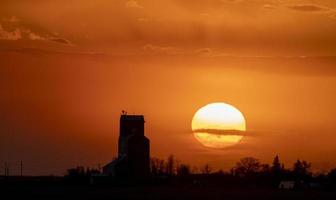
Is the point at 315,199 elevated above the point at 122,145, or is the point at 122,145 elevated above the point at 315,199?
the point at 122,145

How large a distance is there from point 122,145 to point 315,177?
191 ft

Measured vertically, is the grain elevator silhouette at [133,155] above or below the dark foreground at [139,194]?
above

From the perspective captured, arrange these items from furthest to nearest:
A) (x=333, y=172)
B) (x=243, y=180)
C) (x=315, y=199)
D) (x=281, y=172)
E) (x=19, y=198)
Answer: (x=281, y=172)
(x=333, y=172)
(x=243, y=180)
(x=315, y=199)
(x=19, y=198)

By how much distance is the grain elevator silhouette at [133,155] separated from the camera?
14262 cm

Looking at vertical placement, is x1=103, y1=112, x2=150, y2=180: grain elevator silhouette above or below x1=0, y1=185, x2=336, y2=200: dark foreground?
above

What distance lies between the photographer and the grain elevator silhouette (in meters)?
143

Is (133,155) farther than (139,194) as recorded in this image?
Yes

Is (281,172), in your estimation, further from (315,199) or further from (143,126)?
(315,199)

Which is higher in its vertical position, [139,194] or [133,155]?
[133,155]

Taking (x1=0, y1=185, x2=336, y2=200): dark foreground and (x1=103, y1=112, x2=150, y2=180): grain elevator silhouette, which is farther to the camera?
(x1=103, y1=112, x2=150, y2=180): grain elevator silhouette

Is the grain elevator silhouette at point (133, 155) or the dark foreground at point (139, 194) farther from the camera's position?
the grain elevator silhouette at point (133, 155)

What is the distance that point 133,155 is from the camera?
143 m

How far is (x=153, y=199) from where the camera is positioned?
257 feet

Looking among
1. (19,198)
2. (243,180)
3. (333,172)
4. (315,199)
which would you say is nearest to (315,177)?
(333,172)
